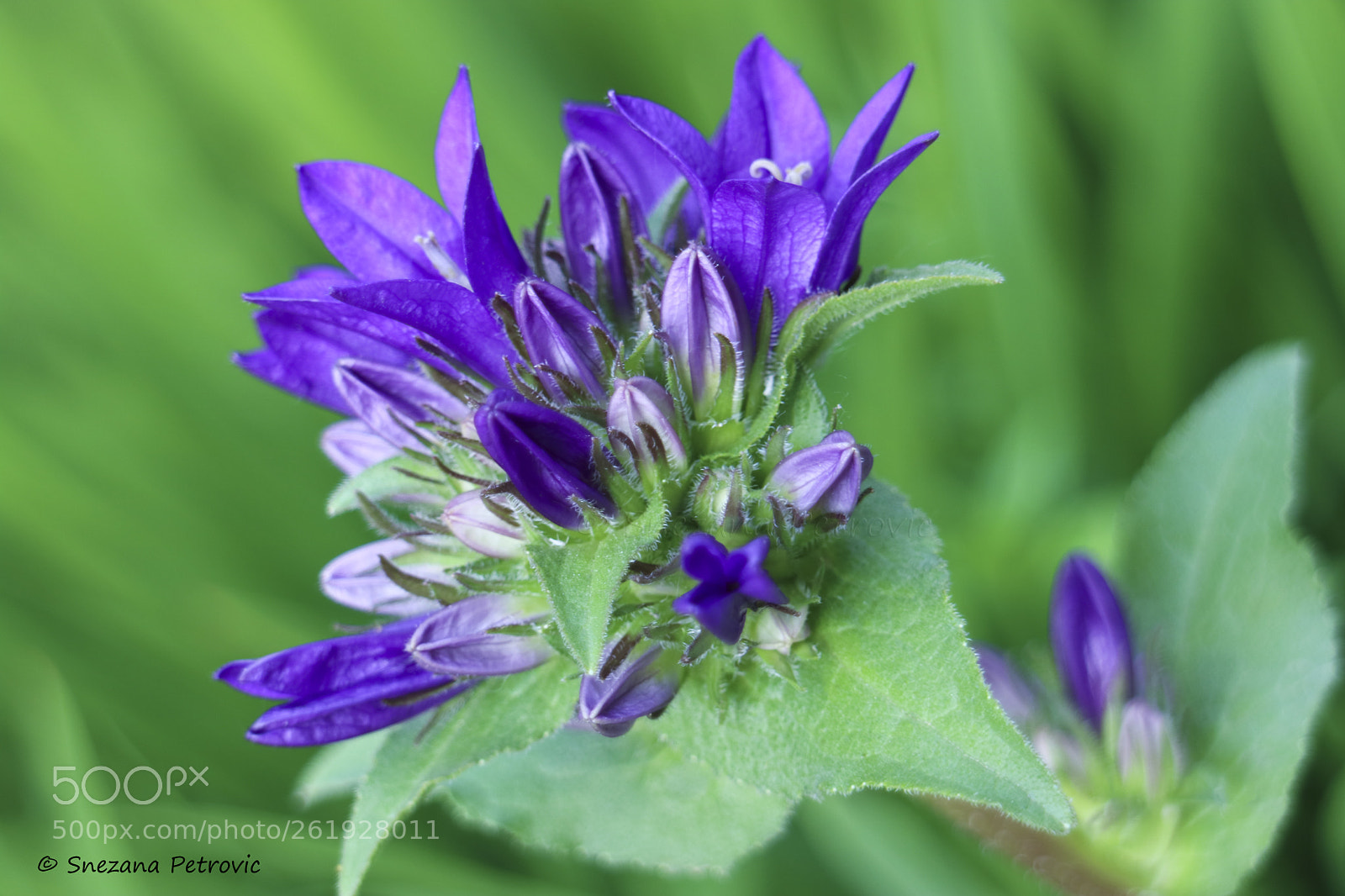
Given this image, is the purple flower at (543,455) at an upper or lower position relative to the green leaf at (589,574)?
upper

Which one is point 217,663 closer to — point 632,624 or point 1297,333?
point 632,624

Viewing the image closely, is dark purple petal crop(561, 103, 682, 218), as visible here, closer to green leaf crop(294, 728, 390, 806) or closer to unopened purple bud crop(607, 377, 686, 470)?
unopened purple bud crop(607, 377, 686, 470)

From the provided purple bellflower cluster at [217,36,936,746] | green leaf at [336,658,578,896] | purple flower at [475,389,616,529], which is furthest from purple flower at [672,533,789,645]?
green leaf at [336,658,578,896]

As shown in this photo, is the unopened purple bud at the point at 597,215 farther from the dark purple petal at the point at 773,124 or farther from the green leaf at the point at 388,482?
the green leaf at the point at 388,482

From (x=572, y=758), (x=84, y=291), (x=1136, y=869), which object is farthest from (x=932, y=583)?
(x=84, y=291)

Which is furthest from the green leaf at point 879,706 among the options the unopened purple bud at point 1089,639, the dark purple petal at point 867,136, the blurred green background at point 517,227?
the blurred green background at point 517,227

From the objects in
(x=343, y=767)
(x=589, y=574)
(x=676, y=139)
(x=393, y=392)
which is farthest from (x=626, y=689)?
(x=343, y=767)
